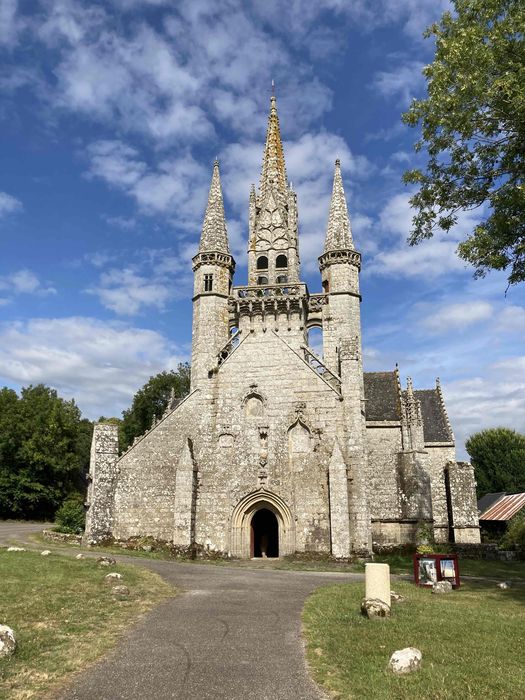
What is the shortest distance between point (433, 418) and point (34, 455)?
3316cm

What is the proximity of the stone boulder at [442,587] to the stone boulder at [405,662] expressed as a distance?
22.9ft

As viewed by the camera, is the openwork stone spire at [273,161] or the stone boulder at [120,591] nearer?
the stone boulder at [120,591]

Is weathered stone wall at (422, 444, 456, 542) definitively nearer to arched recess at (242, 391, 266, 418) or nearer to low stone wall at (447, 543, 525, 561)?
low stone wall at (447, 543, 525, 561)

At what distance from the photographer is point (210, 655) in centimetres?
711

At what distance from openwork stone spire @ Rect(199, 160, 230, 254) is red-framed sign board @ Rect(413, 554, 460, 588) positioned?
18.3 meters

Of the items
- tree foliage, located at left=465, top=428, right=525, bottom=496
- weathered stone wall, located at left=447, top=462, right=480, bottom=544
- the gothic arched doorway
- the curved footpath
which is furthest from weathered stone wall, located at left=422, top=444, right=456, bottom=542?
tree foliage, located at left=465, top=428, right=525, bottom=496

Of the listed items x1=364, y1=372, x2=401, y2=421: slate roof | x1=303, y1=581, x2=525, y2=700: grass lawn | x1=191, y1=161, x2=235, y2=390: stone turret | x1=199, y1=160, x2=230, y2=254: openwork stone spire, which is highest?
x1=199, y1=160, x2=230, y2=254: openwork stone spire

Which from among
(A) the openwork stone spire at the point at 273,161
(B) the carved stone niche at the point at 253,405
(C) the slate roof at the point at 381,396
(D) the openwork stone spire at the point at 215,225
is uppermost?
(A) the openwork stone spire at the point at 273,161

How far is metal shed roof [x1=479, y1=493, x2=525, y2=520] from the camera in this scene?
131 ft

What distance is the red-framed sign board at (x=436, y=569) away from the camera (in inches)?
541

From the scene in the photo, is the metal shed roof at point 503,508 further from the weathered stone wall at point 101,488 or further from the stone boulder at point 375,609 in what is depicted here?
the stone boulder at point 375,609

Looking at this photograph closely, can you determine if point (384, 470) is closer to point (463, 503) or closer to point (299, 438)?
point (463, 503)

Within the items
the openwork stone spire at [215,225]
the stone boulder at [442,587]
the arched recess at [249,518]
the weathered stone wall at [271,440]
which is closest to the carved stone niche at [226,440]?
the weathered stone wall at [271,440]

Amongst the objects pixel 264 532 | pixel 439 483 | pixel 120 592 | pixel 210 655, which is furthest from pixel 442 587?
pixel 439 483
